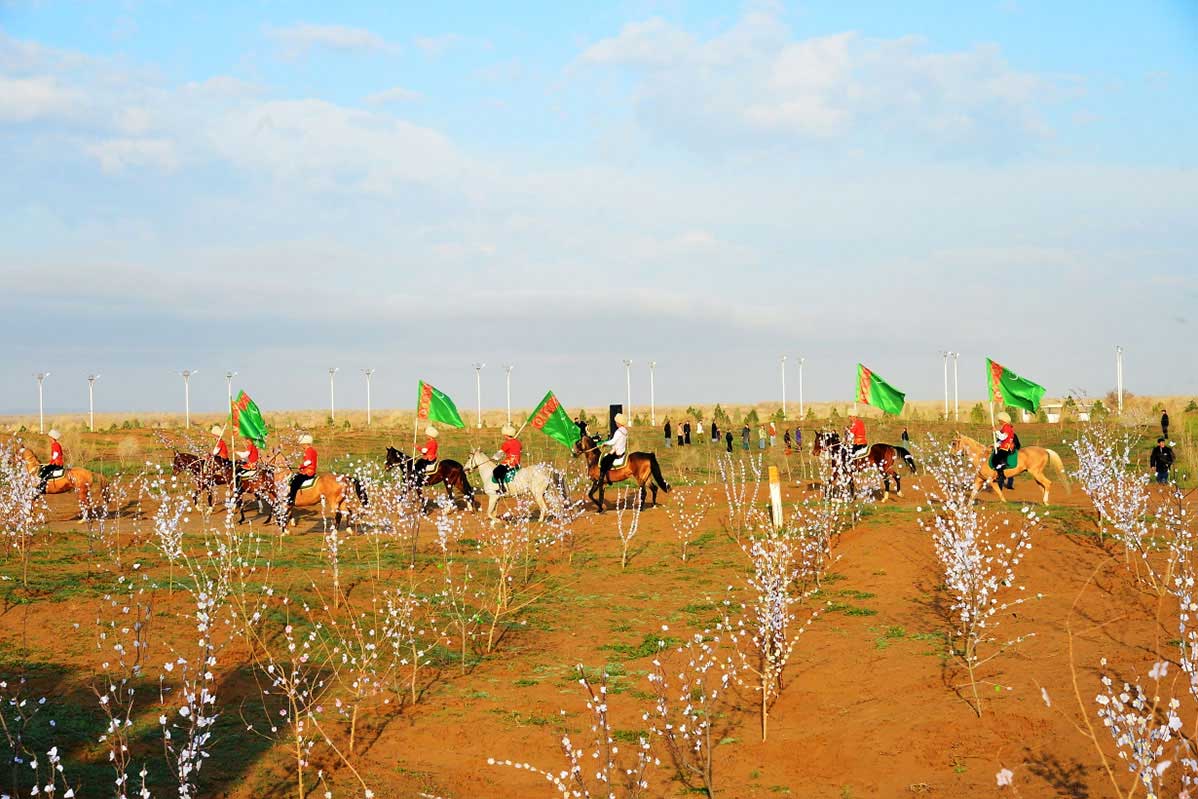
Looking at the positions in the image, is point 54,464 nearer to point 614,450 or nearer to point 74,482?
point 74,482

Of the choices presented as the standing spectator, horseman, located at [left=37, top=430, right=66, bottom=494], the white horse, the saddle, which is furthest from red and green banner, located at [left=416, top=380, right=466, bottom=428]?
the standing spectator

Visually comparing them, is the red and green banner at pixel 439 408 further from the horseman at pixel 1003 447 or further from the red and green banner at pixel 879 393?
the horseman at pixel 1003 447

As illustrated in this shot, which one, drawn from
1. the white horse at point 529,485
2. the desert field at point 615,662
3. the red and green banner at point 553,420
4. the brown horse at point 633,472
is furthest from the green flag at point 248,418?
the brown horse at point 633,472

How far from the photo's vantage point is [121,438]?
46312mm

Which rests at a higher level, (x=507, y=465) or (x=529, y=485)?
(x=507, y=465)

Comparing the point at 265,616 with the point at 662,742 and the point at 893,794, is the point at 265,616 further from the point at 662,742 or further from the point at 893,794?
the point at 893,794

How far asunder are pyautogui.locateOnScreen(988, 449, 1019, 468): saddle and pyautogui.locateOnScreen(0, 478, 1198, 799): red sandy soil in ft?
15.6

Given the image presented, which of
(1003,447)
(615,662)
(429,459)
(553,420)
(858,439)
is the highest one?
(553,420)

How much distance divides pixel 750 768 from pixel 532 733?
2.21 meters

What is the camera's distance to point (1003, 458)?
21859 mm

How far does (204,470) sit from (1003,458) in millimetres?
15735

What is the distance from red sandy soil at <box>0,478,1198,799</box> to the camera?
912cm

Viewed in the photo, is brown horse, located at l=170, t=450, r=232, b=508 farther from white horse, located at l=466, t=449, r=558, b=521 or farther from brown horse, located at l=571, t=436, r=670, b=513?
brown horse, located at l=571, t=436, r=670, b=513

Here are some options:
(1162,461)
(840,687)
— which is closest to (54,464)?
(840,687)
